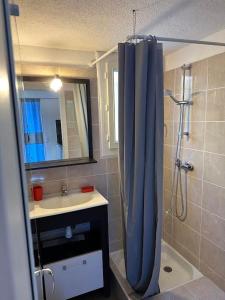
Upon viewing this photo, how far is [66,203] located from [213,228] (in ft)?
4.44

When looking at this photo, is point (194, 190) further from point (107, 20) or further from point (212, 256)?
point (107, 20)

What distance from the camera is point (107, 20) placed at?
4.41 feet

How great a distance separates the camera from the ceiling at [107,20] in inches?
45.2

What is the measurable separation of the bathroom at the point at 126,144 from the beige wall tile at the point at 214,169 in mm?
10

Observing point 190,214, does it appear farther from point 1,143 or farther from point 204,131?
point 1,143

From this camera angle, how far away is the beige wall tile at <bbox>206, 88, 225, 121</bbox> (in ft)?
5.40

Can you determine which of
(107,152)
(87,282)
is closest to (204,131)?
(107,152)

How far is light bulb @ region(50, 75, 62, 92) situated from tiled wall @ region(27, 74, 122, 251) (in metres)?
0.33

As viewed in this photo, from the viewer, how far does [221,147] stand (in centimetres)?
168

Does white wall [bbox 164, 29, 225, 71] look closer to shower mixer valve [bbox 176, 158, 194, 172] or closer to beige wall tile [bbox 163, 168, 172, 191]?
shower mixer valve [bbox 176, 158, 194, 172]

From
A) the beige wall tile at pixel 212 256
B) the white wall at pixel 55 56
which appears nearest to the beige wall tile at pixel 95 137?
the white wall at pixel 55 56

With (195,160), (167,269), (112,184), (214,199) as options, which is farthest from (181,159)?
(167,269)

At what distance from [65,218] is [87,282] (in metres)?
0.66

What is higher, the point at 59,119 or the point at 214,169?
the point at 59,119
